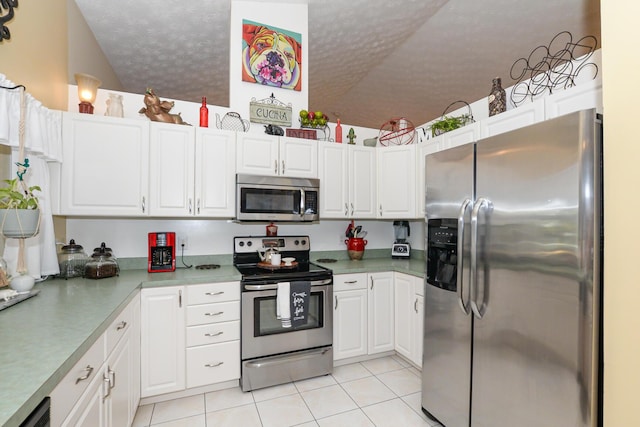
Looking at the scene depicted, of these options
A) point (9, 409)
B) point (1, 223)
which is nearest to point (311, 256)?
point (1, 223)

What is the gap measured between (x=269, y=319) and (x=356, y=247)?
1282mm

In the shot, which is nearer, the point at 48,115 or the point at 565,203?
the point at 565,203

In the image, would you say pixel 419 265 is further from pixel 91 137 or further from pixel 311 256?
pixel 91 137

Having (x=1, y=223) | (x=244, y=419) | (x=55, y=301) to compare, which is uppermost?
(x=1, y=223)

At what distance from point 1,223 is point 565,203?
2564 mm

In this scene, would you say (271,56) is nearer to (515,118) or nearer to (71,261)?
(515,118)

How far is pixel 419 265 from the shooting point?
3.09 meters

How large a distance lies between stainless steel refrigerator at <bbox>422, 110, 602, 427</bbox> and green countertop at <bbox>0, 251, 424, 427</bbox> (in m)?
1.60

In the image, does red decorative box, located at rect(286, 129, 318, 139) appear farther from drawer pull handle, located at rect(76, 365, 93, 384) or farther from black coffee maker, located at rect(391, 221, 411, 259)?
drawer pull handle, located at rect(76, 365, 93, 384)

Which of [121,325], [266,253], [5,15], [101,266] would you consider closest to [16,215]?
[121,325]

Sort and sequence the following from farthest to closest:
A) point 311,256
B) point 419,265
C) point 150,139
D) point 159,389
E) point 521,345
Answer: point 311,256, point 419,265, point 150,139, point 159,389, point 521,345

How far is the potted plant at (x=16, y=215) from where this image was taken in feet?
4.92

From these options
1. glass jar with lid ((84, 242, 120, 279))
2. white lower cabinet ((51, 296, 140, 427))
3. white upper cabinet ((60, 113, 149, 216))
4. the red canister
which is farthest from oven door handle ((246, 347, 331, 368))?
white upper cabinet ((60, 113, 149, 216))

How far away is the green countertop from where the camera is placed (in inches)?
32.9
